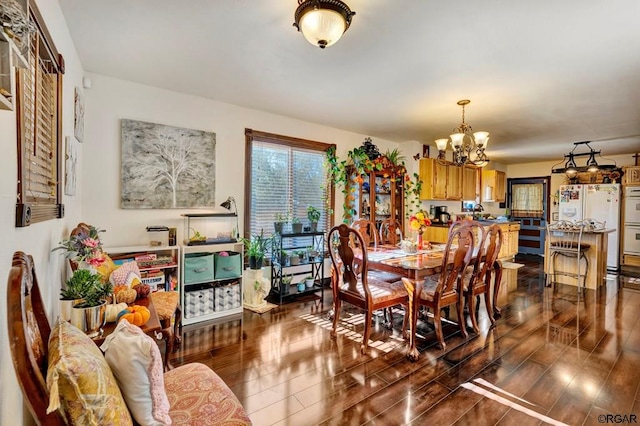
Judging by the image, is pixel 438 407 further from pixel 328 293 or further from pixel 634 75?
pixel 634 75

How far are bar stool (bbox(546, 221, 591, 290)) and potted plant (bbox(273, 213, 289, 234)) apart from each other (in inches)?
172

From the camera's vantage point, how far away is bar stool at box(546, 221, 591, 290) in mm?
4987

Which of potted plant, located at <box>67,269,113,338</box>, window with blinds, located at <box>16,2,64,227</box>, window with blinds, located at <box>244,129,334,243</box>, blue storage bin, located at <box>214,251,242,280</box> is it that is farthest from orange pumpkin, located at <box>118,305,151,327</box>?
window with blinds, located at <box>244,129,334,243</box>

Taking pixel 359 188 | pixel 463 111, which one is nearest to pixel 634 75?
pixel 463 111

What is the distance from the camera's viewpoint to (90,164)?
3062 millimetres

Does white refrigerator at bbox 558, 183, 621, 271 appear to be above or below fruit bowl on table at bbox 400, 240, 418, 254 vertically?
above

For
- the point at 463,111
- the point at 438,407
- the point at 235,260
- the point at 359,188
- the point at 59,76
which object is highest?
the point at 463,111

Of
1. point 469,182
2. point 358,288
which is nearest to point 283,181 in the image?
point 358,288

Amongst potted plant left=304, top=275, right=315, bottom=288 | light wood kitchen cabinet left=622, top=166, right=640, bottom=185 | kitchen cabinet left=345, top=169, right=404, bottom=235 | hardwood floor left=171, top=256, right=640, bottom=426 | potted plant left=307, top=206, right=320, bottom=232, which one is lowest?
hardwood floor left=171, top=256, right=640, bottom=426

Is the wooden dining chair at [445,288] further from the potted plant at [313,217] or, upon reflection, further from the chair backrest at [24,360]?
the chair backrest at [24,360]

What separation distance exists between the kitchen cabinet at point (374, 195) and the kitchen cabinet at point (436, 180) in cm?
54

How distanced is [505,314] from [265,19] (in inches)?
155

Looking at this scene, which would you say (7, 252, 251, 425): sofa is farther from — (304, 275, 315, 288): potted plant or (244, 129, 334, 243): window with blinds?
(304, 275, 315, 288): potted plant

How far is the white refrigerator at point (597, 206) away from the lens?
6.46 m
